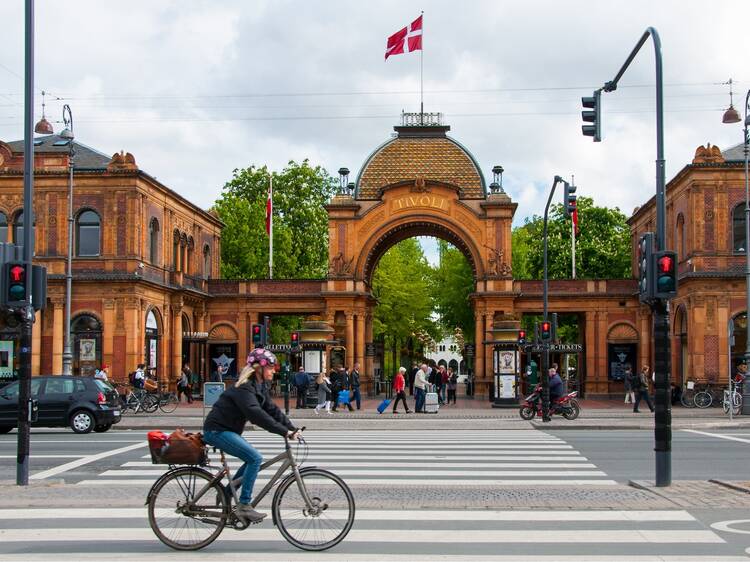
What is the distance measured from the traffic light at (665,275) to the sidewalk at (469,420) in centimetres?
1399

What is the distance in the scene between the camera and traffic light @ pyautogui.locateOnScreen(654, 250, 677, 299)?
567 inches

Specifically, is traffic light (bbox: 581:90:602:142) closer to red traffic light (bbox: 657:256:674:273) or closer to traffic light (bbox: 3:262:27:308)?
red traffic light (bbox: 657:256:674:273)

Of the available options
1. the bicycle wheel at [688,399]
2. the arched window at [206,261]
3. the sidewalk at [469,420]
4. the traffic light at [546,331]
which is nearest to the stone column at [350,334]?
the arched window at [206,261]

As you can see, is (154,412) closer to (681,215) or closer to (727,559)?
(681,215)

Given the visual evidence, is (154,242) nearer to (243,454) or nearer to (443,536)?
(243,454)

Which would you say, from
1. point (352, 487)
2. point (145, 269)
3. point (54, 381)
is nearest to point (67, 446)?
point (54, 381)

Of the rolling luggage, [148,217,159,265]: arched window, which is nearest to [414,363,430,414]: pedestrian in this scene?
the rolling luggage

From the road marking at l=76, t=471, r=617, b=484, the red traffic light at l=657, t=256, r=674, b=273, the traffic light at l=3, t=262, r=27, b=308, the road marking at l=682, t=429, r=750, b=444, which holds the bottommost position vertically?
the road marking at l=682, t=429, r=750, b=444

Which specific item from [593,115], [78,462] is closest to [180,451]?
[78,462]

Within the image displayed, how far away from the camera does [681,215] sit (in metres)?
45.5

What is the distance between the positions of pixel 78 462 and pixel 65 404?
7.90 m

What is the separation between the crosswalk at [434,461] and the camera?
1545cm

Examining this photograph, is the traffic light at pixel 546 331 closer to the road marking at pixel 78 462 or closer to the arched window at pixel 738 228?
the arched window at pixel 738 228

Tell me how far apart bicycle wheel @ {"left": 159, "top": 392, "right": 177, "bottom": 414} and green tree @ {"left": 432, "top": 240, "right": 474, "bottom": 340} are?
3068cm
